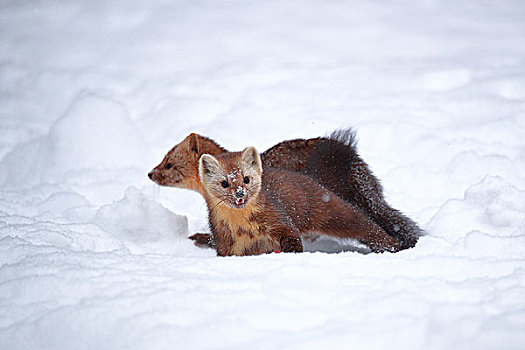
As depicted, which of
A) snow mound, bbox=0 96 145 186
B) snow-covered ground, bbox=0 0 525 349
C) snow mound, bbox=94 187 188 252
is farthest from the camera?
snow mound, bbox=0 96 145 186

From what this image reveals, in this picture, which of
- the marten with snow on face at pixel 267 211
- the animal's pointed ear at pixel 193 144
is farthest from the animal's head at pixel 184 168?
the marten with snow on face at pixel 267 211

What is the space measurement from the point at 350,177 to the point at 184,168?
1335 millimetres

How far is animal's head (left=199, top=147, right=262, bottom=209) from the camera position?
12.1 ft

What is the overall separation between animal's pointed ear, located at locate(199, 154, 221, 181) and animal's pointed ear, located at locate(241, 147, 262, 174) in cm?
18

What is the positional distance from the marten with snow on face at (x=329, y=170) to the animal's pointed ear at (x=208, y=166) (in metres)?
0.62

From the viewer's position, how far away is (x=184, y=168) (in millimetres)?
4797

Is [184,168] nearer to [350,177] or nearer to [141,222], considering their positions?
[141,222]

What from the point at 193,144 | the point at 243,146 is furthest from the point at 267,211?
the point at 243,146

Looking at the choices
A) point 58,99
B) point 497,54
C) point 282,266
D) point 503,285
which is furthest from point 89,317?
point 497,54

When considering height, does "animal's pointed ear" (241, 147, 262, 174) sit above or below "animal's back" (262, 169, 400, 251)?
above

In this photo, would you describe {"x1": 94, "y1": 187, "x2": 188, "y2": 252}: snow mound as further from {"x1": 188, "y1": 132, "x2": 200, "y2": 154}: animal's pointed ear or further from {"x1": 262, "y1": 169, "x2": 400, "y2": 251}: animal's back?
{"x1": 262, "y1": 169, "x2": 400, "y2": 251}: animal's back

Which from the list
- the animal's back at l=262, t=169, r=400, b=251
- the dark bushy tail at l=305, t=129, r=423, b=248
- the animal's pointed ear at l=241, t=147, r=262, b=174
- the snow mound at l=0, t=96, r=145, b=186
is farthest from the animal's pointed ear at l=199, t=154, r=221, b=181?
the snow mound at l=0, t=96, r=145, b=186

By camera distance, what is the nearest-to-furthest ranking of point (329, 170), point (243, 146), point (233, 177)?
1. point (233, 177)
2. point (329, 170)
3. point (243, 146)

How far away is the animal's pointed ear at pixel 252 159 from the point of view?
12.8 ft
